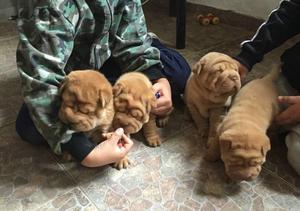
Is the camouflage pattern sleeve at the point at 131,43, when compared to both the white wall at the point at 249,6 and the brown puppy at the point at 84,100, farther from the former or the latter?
the white wall at the point at 249,6

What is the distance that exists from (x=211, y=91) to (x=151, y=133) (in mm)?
197

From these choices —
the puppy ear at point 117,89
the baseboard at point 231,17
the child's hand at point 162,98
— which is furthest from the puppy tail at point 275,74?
the baseboard at point 231,17

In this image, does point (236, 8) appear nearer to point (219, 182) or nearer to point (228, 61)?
point (228, 61)

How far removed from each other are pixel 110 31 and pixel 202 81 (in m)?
0.30

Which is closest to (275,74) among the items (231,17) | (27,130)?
(27,130)

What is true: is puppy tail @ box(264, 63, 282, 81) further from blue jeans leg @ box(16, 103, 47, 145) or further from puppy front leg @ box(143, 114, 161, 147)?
blue jeans leg @ box(16, 103, 47, 145)

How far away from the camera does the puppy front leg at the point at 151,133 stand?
37.4 inches

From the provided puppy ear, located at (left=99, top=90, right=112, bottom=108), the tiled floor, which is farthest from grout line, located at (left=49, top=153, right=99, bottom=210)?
puppy ear, located at (left=99, top=90, right=112, bottom=108)

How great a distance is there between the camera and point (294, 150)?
2.74 feet

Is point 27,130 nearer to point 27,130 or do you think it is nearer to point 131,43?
point 27,130

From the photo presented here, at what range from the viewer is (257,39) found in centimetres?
104

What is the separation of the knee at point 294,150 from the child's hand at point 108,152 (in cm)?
39

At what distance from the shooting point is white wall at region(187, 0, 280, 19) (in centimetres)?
154

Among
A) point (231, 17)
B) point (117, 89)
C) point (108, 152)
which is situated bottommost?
point (231, 17)
